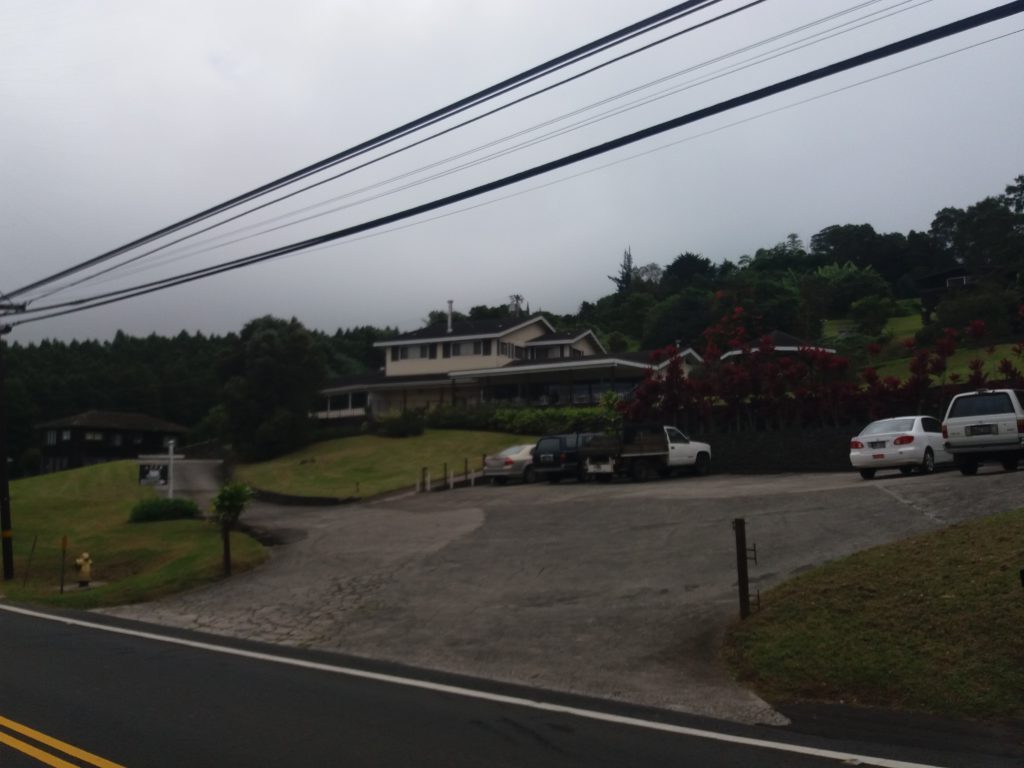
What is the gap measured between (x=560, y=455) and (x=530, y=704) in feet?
74.1

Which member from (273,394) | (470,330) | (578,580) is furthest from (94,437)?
(578,580)

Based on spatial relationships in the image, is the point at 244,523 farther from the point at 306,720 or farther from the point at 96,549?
the point at 306,720

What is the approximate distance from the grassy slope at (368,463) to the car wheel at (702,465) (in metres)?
Answer: 9.56

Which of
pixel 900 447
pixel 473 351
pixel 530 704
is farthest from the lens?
pixel 473 351

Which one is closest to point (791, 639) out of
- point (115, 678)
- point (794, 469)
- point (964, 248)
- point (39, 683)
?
point (115, 678)

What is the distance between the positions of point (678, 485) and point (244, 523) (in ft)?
41.4

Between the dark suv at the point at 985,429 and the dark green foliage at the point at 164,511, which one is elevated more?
the dark suv at the point at 985,429

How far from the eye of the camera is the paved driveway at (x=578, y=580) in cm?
1179

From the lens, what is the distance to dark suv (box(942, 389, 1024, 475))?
Answer: 65.9 feet

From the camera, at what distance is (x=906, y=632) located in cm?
1027

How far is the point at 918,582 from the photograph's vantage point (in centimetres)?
1138

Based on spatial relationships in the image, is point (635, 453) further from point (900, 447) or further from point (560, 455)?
point (900, 447)

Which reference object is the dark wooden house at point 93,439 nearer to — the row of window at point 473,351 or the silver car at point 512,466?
the row of window at point 473,351

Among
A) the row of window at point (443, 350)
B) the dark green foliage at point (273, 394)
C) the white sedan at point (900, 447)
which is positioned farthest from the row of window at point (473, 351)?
the white sedan at point (900, 447)
